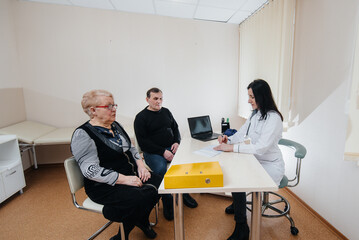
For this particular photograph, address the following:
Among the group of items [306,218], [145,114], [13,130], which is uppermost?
[145,114]

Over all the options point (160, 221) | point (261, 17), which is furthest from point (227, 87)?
point (160, 221)

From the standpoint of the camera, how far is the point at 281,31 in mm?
2242

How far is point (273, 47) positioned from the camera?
239cm

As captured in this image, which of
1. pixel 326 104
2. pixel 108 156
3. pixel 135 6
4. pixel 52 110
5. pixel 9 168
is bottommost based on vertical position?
pixel 9 168

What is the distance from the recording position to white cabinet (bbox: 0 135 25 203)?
2176 millimetres

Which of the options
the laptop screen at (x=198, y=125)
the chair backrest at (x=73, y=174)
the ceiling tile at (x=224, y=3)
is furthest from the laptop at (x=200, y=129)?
the ceiling tile at (x=224, y=3)

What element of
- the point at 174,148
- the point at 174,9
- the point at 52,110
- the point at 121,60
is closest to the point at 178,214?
the point at 174,148

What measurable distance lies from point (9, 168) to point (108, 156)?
1685 mm

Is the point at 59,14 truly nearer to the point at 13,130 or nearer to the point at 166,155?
the point at 13,130

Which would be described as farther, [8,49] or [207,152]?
[8,49]

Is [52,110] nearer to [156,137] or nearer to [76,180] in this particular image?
[156,137]

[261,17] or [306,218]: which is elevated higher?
[261,17]

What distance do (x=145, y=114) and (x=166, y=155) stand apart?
0.53 m

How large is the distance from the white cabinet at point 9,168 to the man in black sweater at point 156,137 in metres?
1.60
